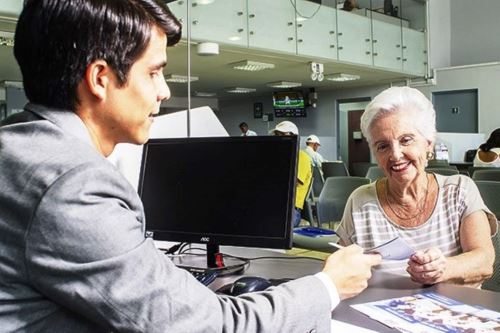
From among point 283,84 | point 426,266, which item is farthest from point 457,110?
point 426,266

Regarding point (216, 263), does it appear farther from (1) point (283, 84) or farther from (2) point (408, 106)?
(1) point (283, 84)

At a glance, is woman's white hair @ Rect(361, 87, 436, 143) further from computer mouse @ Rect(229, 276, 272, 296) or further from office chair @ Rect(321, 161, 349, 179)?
office chair @ Rect(321, 161, 349, 179)

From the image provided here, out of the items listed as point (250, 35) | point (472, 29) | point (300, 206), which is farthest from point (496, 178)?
point (472, 29)

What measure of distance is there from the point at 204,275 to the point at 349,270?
55 cm

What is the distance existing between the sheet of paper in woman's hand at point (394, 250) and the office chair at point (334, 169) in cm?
561

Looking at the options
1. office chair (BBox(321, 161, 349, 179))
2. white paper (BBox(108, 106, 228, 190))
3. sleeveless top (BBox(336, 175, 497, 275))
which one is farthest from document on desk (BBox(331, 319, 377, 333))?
office chair (BBox(321, 161, 349, 179))

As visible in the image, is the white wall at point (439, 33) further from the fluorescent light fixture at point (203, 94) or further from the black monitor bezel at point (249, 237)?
the black monitor bezel at point (249, 237)

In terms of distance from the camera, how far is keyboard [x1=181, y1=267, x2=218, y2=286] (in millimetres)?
1313

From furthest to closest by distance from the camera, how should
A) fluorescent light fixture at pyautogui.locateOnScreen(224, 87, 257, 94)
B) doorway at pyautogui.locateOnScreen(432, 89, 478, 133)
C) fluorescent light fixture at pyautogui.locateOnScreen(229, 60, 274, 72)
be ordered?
fluorescent light fixture at pyautogui.locateOnScreen(224, 87, 257, 94)
doorway at pyautogui.locateOnScreen(432, 89, 478, 133)
fluorescent light fixture at pyautogui.locateOnScreen(229, 60, 274, 72)

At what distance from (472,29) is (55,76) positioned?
11089 millimetres

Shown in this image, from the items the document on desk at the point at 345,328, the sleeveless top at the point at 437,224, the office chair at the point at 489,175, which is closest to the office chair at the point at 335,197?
the office chair at the point at 489,175

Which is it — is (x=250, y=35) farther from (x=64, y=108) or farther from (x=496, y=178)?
(x=64, y=108)

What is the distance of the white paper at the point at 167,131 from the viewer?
1.80 meters

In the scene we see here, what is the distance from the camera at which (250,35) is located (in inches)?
271
